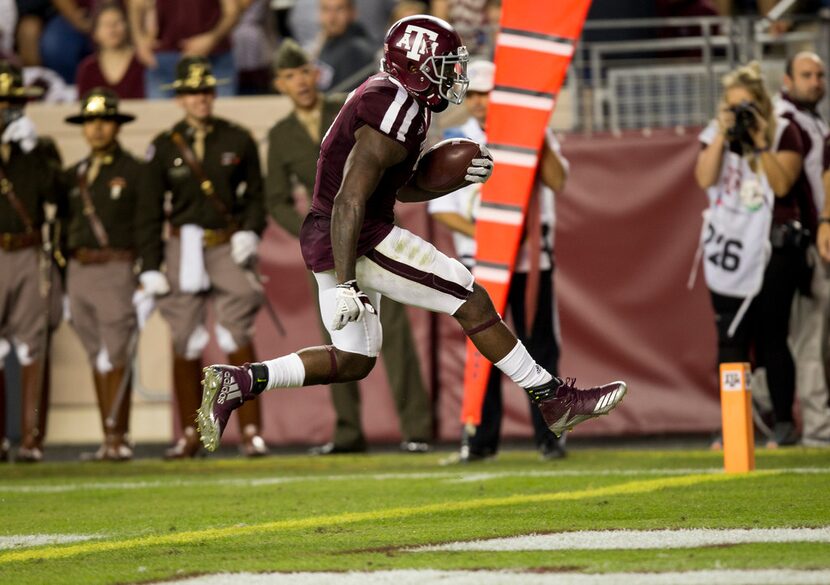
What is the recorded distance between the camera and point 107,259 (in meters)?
9.10

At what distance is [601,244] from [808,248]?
1817 millimetres

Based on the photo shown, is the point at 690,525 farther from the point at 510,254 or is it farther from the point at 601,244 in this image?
the point at 601,244

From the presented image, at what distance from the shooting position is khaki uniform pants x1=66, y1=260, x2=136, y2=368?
9086 millimetres

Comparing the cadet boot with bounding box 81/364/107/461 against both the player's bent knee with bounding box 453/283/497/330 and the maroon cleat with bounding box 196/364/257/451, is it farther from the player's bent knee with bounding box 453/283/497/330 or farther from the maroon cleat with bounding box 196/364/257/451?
the player's bent knee with bounding box 453/283/497/330

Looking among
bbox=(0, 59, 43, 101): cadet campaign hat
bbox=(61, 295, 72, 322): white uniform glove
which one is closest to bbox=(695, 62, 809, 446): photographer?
bbox=(61, 295, 72, 322): white uniform glove

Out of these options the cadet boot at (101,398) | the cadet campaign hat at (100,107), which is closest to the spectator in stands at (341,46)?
the cadet campaign hat at (100,107)

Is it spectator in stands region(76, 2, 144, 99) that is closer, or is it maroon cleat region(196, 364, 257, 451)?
maroon cleat region(196, 364, 257, 451)

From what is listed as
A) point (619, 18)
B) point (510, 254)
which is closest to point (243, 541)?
point (510, 254)

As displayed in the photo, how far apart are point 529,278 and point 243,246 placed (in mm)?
1779

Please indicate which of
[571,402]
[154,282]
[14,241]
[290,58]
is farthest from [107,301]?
[571,402]

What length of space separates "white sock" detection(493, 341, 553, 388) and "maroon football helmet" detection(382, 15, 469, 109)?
36.7 inches

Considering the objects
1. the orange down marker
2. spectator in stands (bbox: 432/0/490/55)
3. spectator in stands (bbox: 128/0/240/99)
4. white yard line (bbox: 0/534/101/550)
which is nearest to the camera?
white yard line (bbox: 0/534/101/550)

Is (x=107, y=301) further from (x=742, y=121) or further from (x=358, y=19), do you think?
(x=742, y=121)

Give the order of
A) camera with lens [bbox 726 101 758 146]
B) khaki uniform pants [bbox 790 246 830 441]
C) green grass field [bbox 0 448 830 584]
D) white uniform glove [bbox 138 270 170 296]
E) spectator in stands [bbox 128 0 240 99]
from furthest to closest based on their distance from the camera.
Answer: spectator in stands [bbox 128 0 240 99]
white uniform glove [bbox 138 270 170 296]
khaki uniform pants [bbox 790 246 830 441]
camera with lens [bbox 726 101 758 146]
green grass field [bbox 0 448 830 584]
